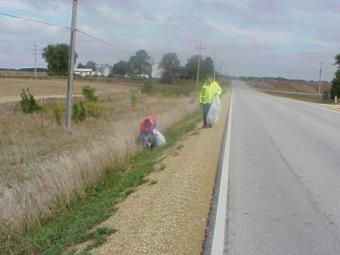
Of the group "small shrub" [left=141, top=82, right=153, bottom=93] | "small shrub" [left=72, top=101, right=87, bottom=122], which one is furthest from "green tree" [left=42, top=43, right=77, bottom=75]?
"small shrub" [left=72, top=101, right=87, bottom=122]

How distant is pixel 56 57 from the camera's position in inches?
4815

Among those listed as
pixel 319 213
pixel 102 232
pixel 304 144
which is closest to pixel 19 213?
pixel 102 232

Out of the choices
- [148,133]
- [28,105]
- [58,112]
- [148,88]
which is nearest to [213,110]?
[148,133]

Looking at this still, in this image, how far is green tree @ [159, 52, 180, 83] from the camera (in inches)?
4291

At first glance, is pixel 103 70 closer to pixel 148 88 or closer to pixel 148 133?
pixel 148 88

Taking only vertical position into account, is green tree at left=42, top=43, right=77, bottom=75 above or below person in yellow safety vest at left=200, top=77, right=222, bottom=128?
above

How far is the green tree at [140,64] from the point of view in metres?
112

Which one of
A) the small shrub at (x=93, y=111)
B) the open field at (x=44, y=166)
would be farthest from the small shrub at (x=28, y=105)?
the open field at (x=44, y=166)

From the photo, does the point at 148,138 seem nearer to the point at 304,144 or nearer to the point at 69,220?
the point at 304,144

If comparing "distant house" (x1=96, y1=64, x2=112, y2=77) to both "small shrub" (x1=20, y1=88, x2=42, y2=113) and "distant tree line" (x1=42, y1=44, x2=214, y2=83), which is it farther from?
"small shrub" (x1=20, y1=88, x2=42, y2=113)

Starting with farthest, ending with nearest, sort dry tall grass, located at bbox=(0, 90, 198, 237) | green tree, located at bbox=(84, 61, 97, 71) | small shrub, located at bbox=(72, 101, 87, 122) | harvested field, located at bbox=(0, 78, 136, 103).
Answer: green tree, located at bbox=(84, 61, 97, 71), harvested field, located at bbox=(0, 78, 136, 103), small shrub, located at bbox=(72, 101, 87, 122), dry tall grass, located at bbox=(0, 90, 198, 237)

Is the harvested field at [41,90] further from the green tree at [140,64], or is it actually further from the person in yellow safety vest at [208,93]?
the green tree at [140,64]

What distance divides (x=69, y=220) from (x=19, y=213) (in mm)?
856

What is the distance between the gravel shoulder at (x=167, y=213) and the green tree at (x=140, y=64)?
100474 mm
